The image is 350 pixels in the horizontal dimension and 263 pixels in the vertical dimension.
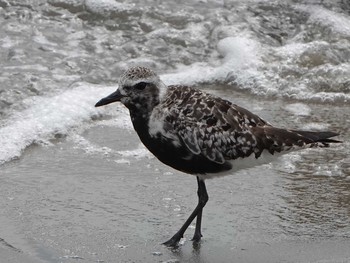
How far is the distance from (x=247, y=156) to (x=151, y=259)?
31.9 inches

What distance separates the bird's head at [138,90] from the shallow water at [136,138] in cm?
72

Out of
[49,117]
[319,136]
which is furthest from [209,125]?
[49,117]

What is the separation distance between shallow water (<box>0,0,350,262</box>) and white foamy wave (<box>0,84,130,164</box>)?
2 cm

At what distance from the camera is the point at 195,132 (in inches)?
178

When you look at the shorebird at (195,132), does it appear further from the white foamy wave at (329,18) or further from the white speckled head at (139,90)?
the white foamy wave at (329,18)

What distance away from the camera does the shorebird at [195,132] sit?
14.8ft

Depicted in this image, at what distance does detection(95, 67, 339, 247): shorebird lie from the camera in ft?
14.8

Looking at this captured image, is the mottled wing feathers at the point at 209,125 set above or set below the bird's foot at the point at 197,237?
above

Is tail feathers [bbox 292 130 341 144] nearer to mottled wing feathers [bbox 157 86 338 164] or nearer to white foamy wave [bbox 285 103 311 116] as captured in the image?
mottled wing feathers [bbox 157 86 338 164]

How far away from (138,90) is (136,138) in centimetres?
181

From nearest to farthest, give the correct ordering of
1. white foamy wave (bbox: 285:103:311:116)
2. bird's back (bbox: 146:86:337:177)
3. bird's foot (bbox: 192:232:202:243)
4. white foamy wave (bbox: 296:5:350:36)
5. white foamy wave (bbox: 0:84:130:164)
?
1. bird's back (bbox: 146:86:337:177)
2. bird's foot (bbox: 192:232:202:243)
3. white foamy wave (bbox: 0:84:130:164)
4. white foamy wave (bbox: 285:103:311:116)
5. white foamy wave (bbox: 296:5:350:36)

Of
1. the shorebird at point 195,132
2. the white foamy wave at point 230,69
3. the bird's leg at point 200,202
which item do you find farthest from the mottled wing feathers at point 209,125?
the white foamy wave at point 230,69

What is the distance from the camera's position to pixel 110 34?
28.6 ft

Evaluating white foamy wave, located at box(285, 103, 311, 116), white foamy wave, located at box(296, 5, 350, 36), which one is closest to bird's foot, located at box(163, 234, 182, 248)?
white foamy wave, located at box(285, 103, 311, 116)
